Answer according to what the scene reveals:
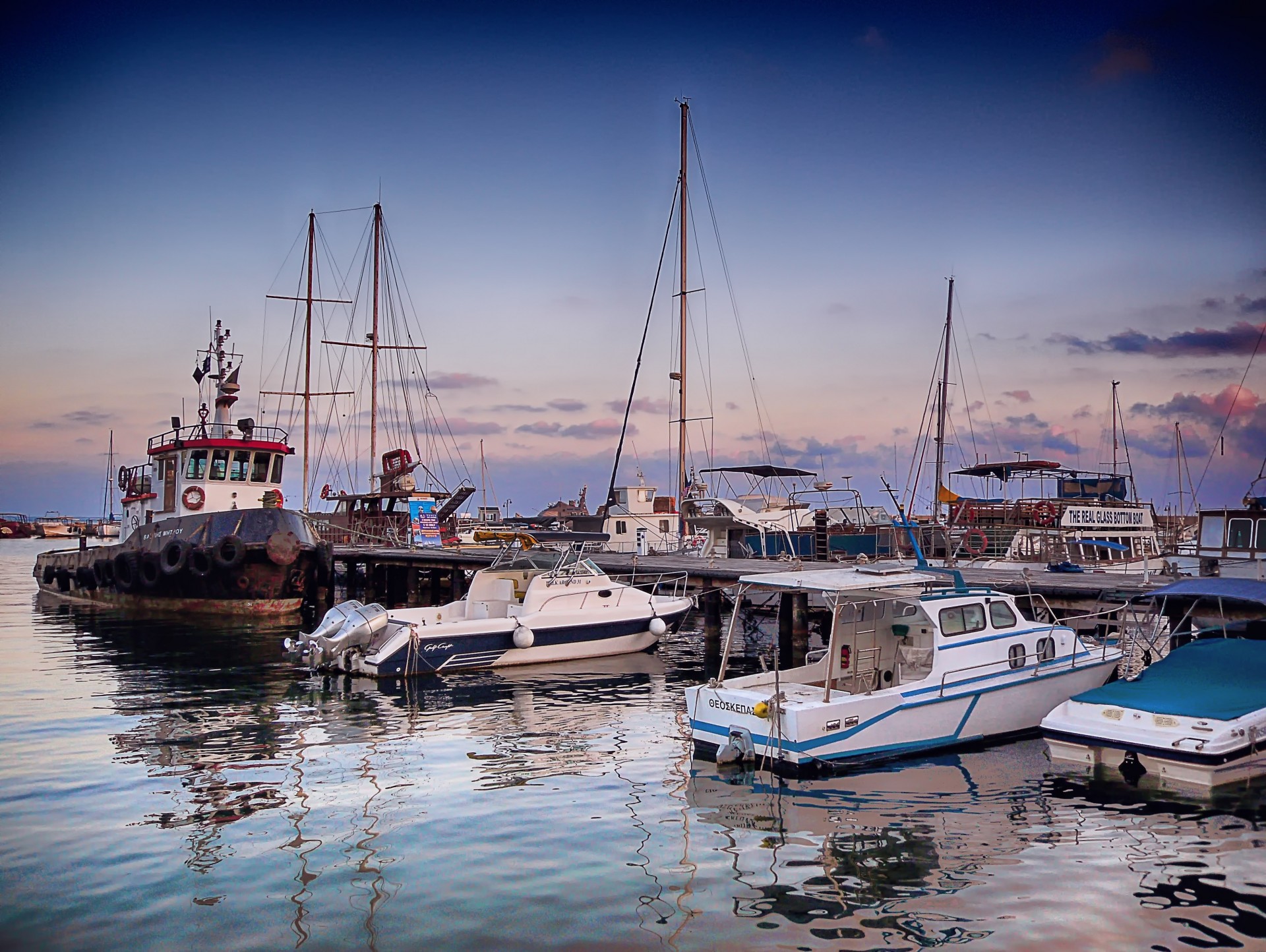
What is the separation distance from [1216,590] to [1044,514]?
24043 mm

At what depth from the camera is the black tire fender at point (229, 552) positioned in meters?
34.1

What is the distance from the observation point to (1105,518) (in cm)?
3775

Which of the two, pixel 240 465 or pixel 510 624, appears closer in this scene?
pixel 510 624

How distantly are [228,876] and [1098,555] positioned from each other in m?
33.1

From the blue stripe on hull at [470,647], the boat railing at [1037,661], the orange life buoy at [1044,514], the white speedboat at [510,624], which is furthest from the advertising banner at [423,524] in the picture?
the boat railing at [1037,661]

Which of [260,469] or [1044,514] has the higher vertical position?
[260,469]

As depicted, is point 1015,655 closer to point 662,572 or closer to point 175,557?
point 662,572

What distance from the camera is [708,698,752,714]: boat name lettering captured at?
13.0 m

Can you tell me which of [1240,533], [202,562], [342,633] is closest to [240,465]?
[202,562]

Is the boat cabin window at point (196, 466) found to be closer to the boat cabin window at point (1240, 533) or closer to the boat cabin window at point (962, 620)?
the boat cabin window at point (962, 620)

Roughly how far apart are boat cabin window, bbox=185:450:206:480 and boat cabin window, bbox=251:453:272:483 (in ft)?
5.96

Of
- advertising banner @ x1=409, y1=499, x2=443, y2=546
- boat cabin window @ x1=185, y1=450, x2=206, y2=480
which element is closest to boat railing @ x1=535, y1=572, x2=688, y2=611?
advertising banner @ x1=409, y1=499, x2=443, y2=546

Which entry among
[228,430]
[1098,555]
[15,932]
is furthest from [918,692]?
[228,430]

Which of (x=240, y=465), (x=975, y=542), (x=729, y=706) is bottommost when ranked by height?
(x=729, y=706)
